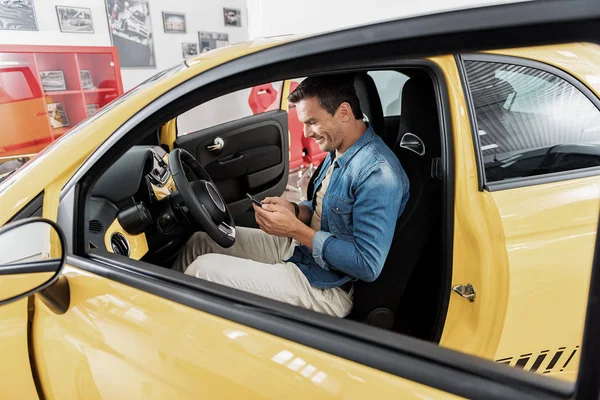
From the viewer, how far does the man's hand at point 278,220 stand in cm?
123

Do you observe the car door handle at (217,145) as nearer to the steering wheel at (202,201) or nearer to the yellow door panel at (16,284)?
the steering wheel at (202,201)

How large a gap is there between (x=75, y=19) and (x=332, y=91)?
3.82 meters

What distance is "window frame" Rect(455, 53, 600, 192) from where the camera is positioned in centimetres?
106

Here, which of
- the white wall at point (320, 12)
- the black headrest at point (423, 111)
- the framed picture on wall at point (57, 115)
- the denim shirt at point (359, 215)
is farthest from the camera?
the framed picture on wall at point (57, 115)

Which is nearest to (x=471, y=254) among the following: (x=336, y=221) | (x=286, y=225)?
(x=336, y=221)

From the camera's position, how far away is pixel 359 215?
1.12 m

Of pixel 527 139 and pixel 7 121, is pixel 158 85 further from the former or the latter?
pixel 7 121

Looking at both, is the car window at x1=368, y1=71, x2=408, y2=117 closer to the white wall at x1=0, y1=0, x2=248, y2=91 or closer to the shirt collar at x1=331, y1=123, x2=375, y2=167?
the shirt collar at x1=331, y1=123, x2=375, y2=167

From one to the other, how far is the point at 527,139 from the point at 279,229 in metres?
0.83

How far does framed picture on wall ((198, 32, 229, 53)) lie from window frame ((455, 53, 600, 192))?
4.61m

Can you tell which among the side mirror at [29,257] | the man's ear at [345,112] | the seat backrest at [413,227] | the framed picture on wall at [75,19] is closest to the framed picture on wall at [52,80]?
the framed picture on wall at [75,19]

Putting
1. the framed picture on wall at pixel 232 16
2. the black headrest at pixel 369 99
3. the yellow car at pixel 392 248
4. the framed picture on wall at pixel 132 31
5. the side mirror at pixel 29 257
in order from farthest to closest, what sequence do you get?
the framed picture on wall at pixel 232 16 < the framed picture on wall at pixel 132 31 < the black headrest at pixel 369 99 < the side mirror at pixel 29 257 < the yellow car at pixel 392 248

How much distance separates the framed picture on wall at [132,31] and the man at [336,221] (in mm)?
3754

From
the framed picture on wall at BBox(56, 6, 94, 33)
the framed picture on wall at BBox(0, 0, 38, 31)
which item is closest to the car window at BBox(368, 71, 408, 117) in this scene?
the framed picture on wall at BBox(56, 6, 94, 33)
